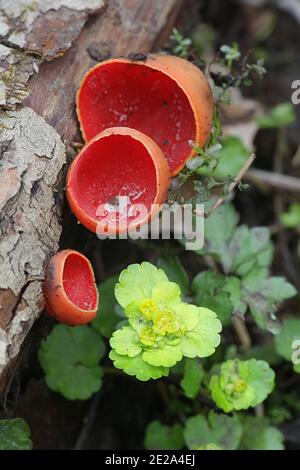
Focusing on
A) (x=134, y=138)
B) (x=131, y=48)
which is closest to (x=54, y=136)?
(x=134, y=138)

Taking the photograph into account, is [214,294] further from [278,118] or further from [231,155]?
[278,118]

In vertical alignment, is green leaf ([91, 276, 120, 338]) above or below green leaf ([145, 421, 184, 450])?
above

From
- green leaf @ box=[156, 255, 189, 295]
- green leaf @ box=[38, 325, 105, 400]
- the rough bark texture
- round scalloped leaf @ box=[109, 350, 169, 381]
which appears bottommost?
green leaf @ box=[38, 325, 105, 400]

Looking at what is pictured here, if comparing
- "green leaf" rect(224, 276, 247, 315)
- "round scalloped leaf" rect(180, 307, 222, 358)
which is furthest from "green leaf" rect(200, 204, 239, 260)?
"round scalloped leaf" rect(180, 307, 222, 358)

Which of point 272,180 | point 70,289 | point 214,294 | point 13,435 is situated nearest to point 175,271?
point 214,294

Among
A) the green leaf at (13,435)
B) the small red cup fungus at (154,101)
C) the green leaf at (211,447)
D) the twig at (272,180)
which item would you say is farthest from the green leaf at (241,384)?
the twig at (272,180)

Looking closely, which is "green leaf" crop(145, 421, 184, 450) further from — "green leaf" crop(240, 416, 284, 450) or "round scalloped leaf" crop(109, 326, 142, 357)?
"round scalloped leaf" crop(109, 326, 142, 357)
